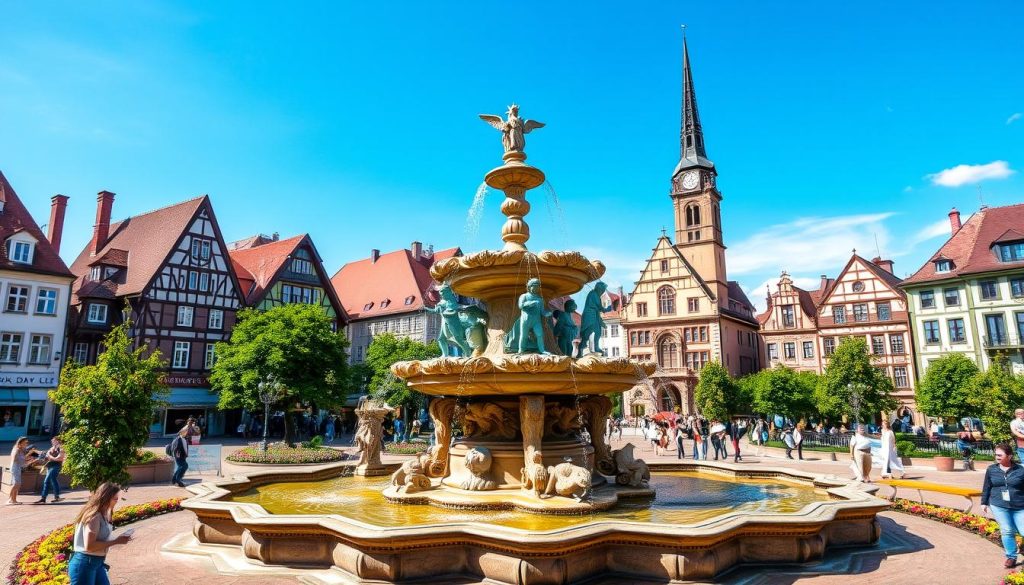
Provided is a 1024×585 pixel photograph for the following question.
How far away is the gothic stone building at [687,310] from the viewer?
56.1 meters

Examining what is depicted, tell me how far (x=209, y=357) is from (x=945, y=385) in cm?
4530

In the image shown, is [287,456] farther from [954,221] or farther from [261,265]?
[954,221]

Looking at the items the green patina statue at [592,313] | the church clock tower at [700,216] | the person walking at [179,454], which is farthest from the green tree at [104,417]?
the church clock tower at [700,216]

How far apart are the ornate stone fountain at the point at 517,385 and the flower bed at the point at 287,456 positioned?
13451 millimetres

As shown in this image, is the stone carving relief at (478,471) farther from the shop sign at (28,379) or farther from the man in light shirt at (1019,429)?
the shop sign at (28,379)

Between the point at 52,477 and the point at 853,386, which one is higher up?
the point at 853,386

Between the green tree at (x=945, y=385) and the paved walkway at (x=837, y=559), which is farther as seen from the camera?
the green tree at (x=945, y=385)

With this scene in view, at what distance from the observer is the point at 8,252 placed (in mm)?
32312

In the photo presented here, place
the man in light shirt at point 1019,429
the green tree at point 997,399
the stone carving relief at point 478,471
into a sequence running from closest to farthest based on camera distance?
the stone carving relief at point 478,471, the man in light shirt at point 1019,429, the green tree at point 997,399

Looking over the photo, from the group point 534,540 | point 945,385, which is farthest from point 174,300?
point 945,385

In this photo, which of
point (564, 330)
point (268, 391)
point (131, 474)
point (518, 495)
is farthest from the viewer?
point (268, 391)

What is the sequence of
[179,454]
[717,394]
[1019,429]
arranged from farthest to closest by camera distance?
[717,394], [179,454], [1019,429]

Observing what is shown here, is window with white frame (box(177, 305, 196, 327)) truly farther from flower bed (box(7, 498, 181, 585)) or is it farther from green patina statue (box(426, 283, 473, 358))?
green patina statue (box(426, 283, 473, 358))

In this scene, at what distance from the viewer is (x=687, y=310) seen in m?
57.1
